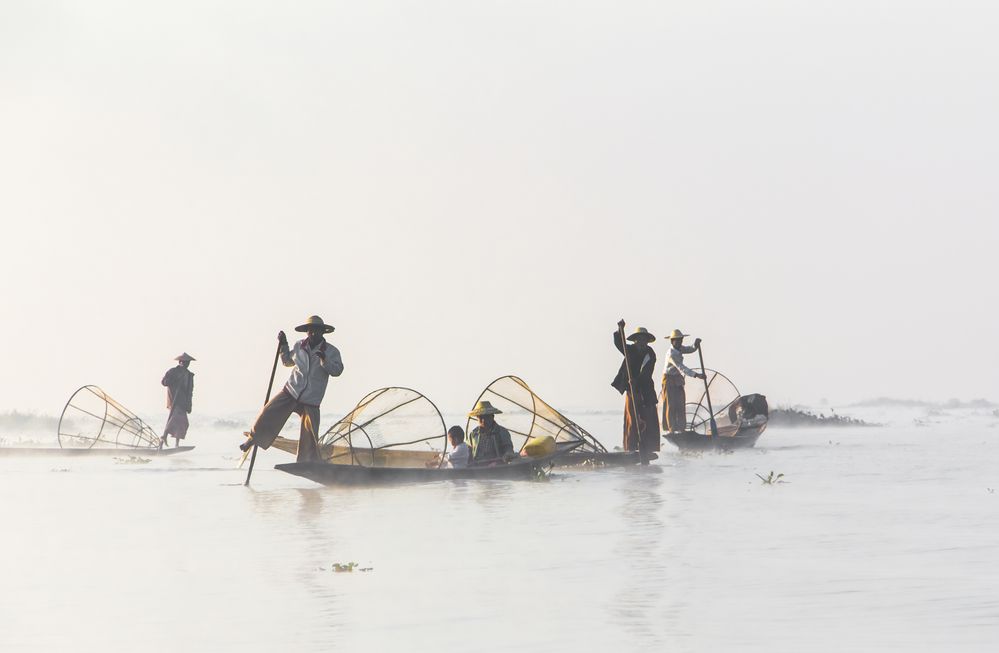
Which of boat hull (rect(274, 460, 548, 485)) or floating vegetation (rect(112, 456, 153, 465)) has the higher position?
floating vegetation (rect(112, 456, 153, 465))

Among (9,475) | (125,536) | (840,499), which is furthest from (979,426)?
(125,536)

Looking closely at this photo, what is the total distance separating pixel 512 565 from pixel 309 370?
7.10 m

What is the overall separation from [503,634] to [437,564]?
2.52m

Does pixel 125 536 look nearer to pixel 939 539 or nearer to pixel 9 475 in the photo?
pixel 939 539

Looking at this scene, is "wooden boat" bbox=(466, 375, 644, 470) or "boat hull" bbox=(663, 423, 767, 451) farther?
"boat hull" bbox=(663, 423, 767, 451)

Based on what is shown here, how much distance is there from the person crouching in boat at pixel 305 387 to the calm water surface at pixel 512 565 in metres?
0.67

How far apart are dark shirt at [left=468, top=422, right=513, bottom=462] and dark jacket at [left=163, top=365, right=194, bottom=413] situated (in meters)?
9.87

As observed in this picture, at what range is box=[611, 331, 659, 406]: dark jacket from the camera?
19312mm

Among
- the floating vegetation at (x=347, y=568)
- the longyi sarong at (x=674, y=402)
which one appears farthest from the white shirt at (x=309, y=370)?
the longyi sarong at (x=674, y=402)

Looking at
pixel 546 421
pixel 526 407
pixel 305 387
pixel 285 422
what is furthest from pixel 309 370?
pixel 546 421

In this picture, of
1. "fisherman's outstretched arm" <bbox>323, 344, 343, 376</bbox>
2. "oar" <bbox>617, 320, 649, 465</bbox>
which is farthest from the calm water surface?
"oar" <bbox>617, 320, 649, 465</bbox>

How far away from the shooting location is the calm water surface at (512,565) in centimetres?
655

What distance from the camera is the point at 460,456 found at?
15.5 meters

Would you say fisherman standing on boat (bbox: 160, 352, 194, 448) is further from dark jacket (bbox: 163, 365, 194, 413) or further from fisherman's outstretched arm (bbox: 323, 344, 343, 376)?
fisherman's outstretched arm (bbox: 323, 344, 343, 376)
